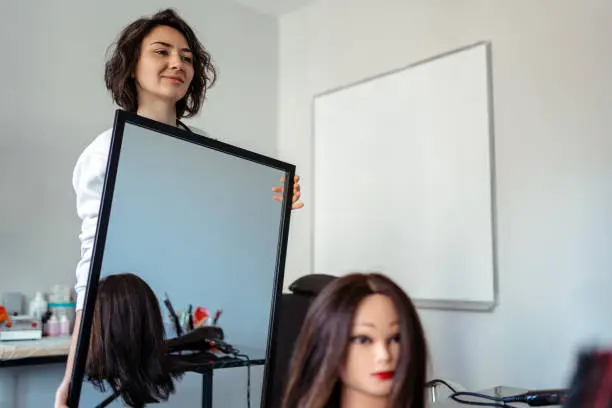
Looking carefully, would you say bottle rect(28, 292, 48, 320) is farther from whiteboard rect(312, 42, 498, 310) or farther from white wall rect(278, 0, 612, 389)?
white wall rect(278, 0, 612, 389)

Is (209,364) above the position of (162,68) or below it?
below

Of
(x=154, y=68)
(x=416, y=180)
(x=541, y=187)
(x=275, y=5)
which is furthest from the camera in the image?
(x=275, y=5)

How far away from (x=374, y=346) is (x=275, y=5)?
2.56 metres

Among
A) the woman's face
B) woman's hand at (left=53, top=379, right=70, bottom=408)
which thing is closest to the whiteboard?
the woman's face

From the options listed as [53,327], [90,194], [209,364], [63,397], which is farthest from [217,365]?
[53,327]

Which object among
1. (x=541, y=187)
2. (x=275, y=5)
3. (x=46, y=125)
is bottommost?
(x=541, y=187)

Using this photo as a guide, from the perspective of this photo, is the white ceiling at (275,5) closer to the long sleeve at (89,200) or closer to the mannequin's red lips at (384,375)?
the long sleeve at (89,200)

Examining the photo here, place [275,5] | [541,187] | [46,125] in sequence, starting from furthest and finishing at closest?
1. [275,5]
2. [46,125]
3. [541,187]

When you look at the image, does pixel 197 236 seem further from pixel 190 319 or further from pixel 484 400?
pixel 484 400

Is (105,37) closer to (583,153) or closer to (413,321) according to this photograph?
(583,153)

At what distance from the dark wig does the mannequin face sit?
1.10 ft

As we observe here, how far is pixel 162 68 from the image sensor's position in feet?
3.41

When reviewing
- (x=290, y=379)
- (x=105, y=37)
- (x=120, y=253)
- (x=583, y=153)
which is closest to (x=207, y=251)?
(x=120, y=253)

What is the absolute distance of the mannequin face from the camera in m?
0.67
